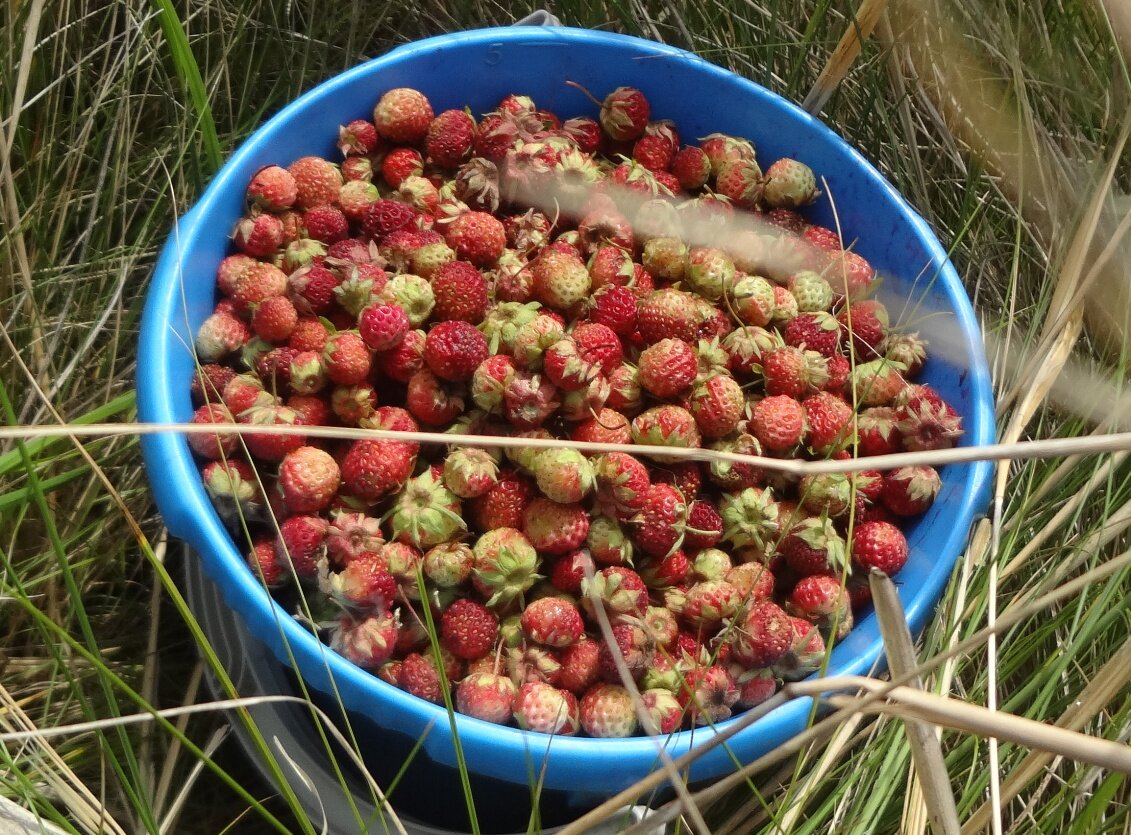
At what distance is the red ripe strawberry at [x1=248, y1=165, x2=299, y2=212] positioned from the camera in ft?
3.02

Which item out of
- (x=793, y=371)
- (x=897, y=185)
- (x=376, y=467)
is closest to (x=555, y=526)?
(x=376, y=467)

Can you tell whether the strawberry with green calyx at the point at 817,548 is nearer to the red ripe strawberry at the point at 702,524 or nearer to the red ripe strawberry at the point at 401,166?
→ the red ripe strawberry at the point at 702,524

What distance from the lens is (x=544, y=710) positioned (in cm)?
74

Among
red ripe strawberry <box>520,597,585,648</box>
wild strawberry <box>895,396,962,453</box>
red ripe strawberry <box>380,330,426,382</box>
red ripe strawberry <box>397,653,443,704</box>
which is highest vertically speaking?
wild strawberry <box>895,396,962,453</box>

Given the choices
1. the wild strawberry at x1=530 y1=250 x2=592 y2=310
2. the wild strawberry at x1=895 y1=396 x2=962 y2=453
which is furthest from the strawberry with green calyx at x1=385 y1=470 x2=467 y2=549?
the wild strawberry at x1=895 y1=396 x2=962 y2=453

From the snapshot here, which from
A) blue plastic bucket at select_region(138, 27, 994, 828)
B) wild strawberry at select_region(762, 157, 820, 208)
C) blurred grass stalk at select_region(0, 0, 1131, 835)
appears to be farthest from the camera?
wild strawberry at select_region(762, 157, 820, 208)

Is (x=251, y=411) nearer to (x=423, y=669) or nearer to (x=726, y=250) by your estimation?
(x=423, y=669)

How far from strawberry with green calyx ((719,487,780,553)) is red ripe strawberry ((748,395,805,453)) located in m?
0.05

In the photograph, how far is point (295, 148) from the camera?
38.3 inches

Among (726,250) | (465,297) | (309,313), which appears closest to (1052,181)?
(726,250)

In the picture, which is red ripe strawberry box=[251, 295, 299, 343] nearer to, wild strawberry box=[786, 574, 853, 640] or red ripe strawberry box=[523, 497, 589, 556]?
red ripe strawberry box=[523, 497, 589, 556]

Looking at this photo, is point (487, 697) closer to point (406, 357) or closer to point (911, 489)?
point (406, 357)

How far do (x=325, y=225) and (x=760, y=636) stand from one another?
1.84 ft

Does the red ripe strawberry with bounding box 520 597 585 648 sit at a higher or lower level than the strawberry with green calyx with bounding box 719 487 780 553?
lower
